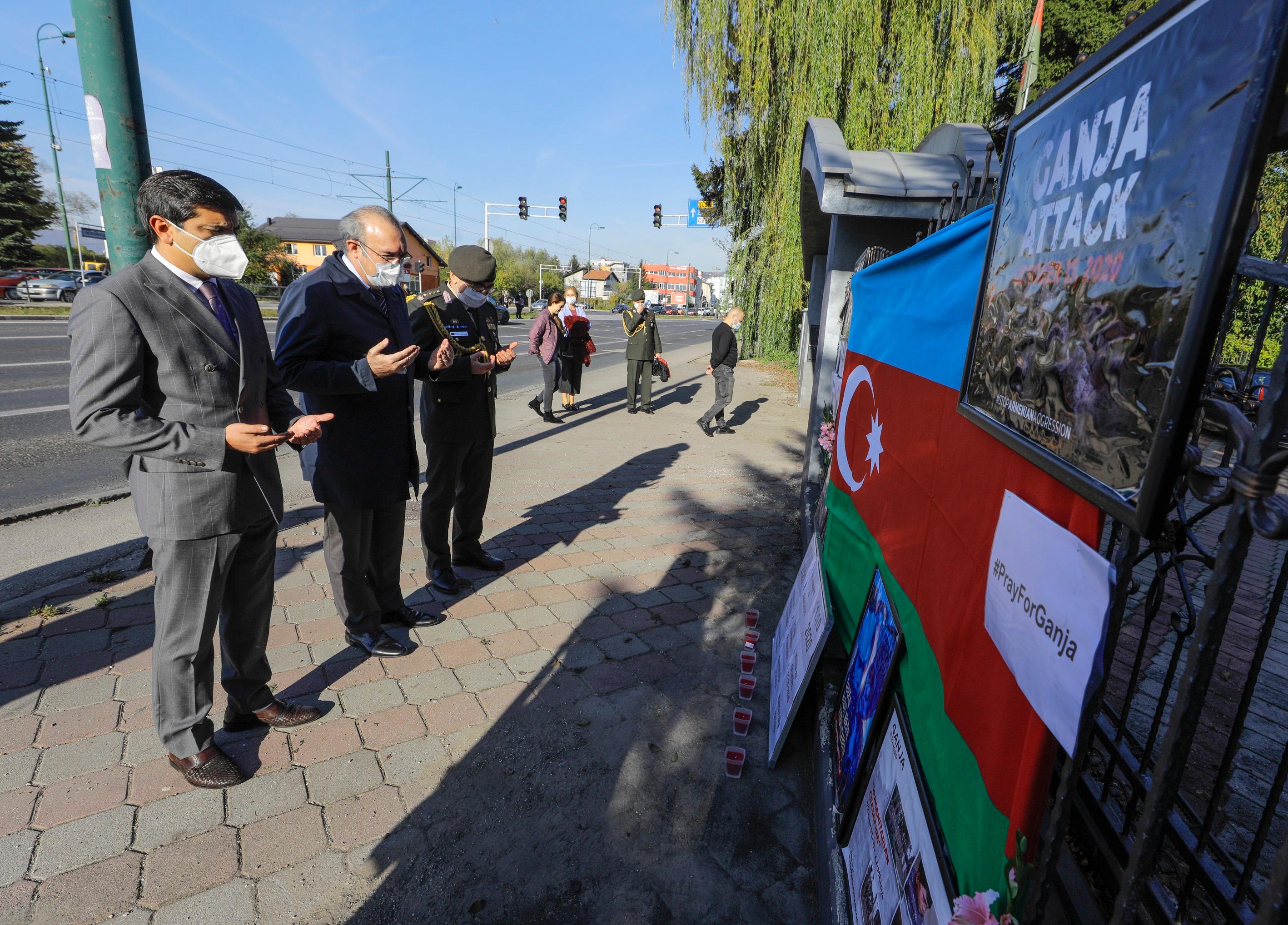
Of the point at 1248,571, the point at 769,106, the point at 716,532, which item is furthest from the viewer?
the point at 769,106

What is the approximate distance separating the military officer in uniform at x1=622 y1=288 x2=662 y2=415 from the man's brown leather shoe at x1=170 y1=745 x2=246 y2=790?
8.45 meters

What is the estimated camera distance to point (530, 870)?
2.19 metres

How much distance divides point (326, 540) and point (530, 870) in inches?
71.8

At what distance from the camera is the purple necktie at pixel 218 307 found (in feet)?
7.75

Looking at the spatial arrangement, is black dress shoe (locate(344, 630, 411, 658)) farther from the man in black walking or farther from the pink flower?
the man in black walking

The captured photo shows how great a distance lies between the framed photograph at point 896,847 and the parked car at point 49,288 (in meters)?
34.6

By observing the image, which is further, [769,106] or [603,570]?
[769,106]

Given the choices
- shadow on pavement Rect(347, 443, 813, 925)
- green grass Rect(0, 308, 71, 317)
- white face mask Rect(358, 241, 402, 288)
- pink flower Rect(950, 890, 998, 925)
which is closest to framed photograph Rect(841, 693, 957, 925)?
pink flower Rect(950, 890, 998, 925)

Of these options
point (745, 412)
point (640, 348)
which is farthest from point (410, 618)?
point (745, 412)

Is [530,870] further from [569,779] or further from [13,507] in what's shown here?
[13,507]

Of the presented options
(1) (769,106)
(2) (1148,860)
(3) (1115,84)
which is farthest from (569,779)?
(1) (769,106)

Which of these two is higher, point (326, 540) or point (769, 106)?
point (769, 106)

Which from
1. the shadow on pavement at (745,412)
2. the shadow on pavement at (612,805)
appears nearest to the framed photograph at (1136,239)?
the shadow on pavement at (612,805)

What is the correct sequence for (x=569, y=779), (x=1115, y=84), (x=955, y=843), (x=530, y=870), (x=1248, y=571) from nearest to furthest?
(x=1115, y=84) → (x=955, y=843) → (x=530, y=870) → (x=569, y=779) → (x=1248, y=571)
